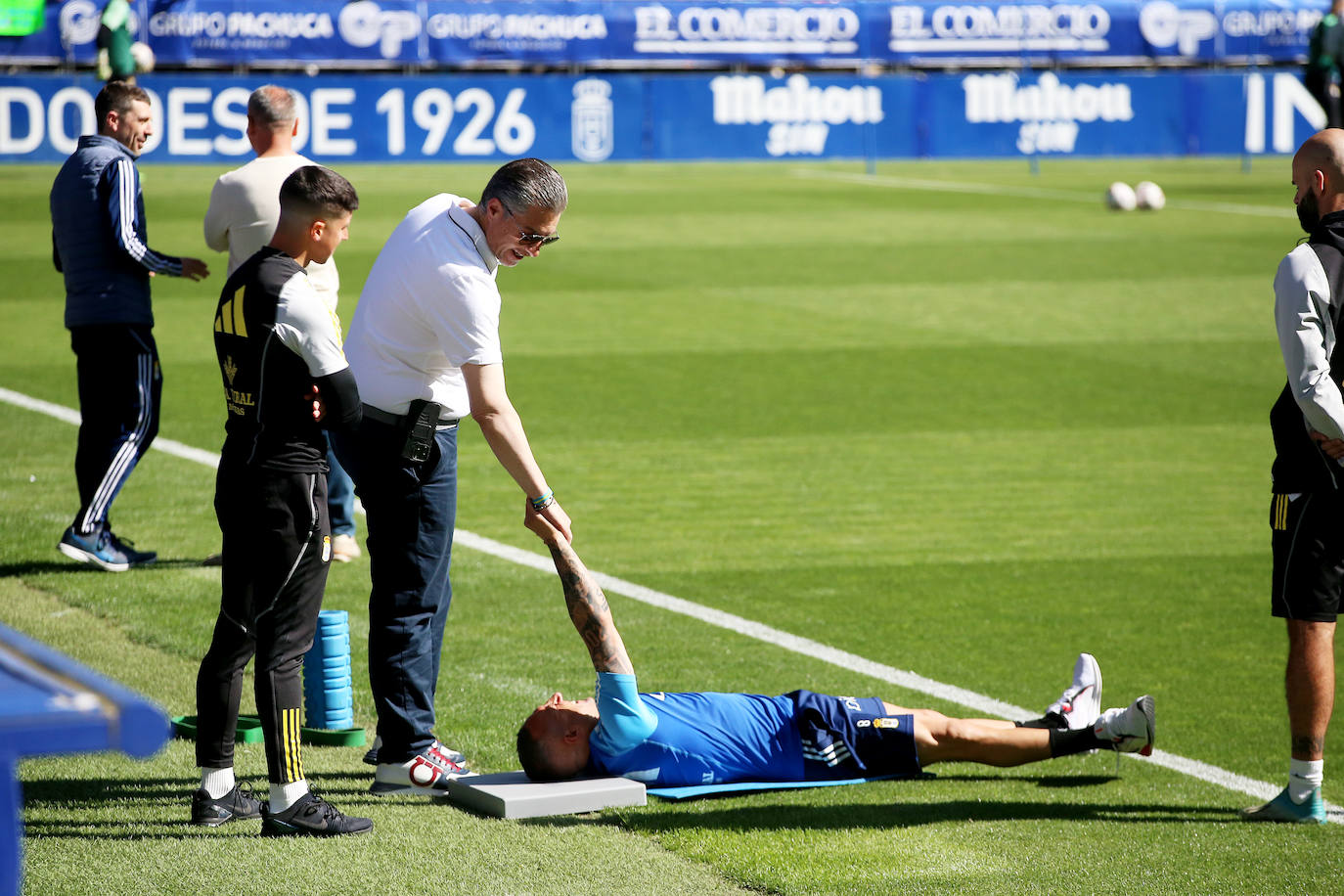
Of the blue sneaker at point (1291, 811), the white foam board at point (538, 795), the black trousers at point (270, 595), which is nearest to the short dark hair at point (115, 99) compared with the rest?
the black trousers at point (270, 595)

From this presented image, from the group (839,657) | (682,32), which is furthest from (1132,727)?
(682,32)

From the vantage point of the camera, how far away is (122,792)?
564cm

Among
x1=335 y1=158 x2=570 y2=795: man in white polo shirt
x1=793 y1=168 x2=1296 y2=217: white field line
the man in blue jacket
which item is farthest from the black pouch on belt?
x1=793 y1=168 x2=1296 y2=217: white field line

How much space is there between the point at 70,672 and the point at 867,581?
666 cm

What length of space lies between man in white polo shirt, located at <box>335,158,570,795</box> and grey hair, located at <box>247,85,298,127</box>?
2.83m

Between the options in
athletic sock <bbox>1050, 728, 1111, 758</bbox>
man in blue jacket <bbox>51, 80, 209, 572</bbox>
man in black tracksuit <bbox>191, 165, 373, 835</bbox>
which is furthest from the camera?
man in blue jacket <bbox>51, 80, 209, 572</bbox>

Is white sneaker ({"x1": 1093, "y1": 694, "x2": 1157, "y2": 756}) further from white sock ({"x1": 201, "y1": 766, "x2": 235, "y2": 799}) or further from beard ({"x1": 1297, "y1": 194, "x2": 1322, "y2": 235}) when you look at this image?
white sock ({"x1": 201, "y1": 766, "x2": 235, "y2": 799})

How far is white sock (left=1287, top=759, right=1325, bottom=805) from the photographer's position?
5578mm

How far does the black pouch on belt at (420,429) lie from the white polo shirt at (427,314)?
0.13 feet

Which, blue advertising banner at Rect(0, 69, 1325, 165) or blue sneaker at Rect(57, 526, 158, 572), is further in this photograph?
blue advertising banner at Rect(0, 69, 1325, 165)

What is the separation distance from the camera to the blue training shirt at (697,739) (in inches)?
222

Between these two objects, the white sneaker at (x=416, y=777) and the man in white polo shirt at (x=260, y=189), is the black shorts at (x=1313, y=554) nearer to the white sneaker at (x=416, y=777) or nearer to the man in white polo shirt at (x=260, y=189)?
the white sneaker at (x=416, y=777)

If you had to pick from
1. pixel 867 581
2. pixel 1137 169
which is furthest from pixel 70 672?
pixel 1137 169

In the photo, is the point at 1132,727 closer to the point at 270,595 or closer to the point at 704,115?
the point at 270,595
